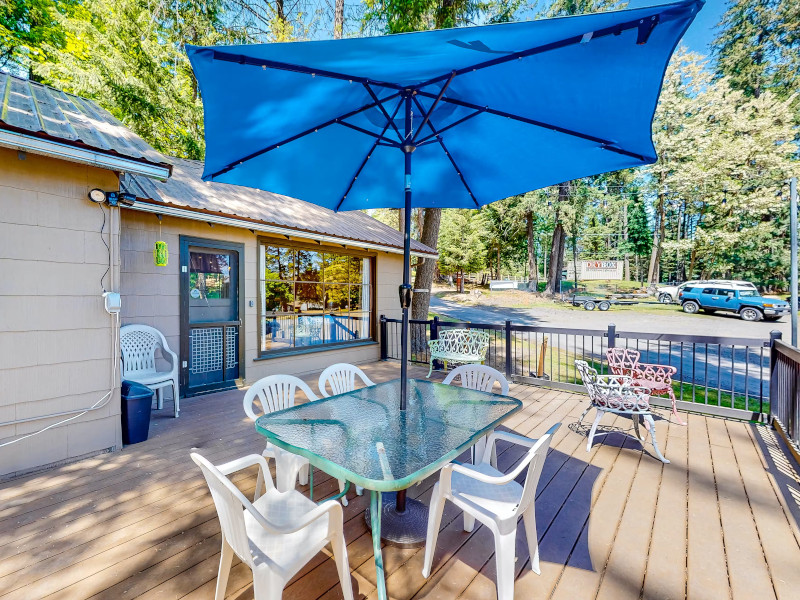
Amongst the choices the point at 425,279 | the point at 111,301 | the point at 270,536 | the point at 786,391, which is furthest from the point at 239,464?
the point at 425,279

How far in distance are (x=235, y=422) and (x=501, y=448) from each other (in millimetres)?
2642

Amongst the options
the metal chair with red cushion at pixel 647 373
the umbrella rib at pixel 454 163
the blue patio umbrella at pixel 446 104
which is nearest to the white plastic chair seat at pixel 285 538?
the blue patio umbrella at pixel 446 104

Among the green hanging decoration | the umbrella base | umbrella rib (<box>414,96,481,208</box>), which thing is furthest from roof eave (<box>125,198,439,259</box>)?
the umbrella base

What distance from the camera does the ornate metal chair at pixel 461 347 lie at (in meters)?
5.29

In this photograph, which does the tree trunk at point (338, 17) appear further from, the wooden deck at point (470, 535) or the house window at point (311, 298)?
the wooden deck at point (470, 535)

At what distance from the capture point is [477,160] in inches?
110

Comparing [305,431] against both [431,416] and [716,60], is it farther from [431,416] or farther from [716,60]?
[716,60]

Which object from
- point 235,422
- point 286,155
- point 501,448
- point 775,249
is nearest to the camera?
point 286,155

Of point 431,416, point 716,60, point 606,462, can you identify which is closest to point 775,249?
point 716,60

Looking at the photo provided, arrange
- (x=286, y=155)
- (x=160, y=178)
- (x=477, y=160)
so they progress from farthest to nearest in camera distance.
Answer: (x=160, y=178) → (x=477, y=160) → (x=286, y=155)

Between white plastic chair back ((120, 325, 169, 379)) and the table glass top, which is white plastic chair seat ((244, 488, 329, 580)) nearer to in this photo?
the table glass top

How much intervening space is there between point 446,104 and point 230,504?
2420 mm

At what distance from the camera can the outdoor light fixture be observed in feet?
9.30

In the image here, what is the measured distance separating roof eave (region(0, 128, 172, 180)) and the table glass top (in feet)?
7.42
